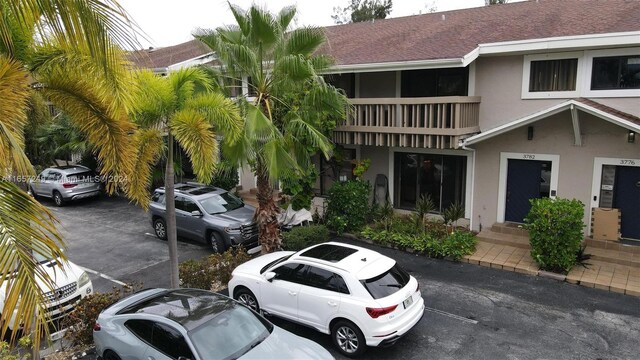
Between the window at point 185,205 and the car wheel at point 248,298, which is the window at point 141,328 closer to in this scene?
the car wheel at point 248,298

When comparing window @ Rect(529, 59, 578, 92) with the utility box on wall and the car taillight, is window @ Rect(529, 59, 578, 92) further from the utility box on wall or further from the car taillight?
the car taillight

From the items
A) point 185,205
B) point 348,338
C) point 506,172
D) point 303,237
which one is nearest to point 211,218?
point 185,205

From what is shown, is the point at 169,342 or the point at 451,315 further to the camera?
the point at 451,315

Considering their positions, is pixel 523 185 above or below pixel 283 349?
above

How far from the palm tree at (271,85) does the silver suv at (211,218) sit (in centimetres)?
149

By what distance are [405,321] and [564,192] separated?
790 centimetres

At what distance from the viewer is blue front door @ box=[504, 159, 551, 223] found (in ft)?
43.0

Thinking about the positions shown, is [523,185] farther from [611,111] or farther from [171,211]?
[171,211]

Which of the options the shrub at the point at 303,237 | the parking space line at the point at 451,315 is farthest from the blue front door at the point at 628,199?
the shrub at the point at 303,237

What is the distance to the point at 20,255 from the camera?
3814 mm

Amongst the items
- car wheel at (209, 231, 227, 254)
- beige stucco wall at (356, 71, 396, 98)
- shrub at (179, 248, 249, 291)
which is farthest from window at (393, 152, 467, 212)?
shrub at (179, 248, 249, 291)

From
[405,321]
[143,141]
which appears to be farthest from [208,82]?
[405,321]

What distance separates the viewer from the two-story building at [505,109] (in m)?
11.9

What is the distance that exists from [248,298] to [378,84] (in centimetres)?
1001
